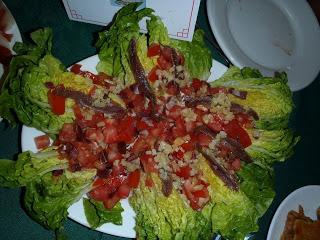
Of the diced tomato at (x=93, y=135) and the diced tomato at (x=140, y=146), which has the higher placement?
the diced tomato at (x=93, y=135)

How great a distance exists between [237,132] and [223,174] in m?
0.24

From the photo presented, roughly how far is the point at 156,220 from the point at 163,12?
1.12 meters

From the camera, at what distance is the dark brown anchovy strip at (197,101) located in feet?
6.39

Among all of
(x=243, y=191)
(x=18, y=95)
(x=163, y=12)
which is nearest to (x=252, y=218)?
(x=243, y=191)

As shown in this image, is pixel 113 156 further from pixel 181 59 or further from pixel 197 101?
pixel 181 59

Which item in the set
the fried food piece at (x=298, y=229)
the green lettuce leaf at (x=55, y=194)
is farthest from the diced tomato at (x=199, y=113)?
the fried food piece at (x=298, y=229)

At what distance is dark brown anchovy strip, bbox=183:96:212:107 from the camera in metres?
1.95

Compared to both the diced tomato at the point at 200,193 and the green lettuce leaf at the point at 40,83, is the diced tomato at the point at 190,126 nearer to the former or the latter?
the diced tomato at the point at 200,193

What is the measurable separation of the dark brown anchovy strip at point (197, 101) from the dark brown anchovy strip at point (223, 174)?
0.28 meters

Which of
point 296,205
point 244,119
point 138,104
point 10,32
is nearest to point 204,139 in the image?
point 244,119

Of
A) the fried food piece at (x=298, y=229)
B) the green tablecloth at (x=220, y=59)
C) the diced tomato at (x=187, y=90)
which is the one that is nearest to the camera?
the diced tomato at (x=187, y=90)

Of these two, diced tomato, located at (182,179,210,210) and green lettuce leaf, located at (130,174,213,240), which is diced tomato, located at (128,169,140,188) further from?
diced tomato, located at (182,179,210,210)

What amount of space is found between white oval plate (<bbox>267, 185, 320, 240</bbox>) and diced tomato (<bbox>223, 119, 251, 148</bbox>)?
53 centimetres

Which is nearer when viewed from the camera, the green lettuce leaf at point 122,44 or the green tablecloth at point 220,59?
the green lettuce leaf at point 122,44
